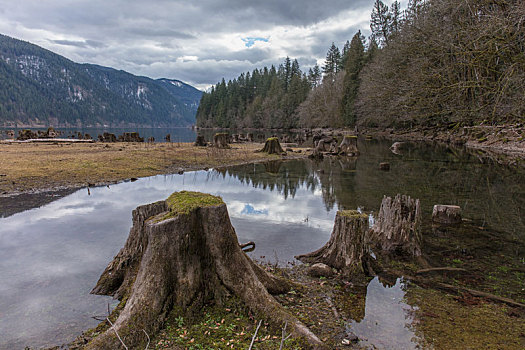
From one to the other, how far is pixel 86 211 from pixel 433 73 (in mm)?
12307

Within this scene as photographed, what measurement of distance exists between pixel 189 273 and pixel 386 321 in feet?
9.46

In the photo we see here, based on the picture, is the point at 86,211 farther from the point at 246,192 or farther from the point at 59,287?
the point at 246,192

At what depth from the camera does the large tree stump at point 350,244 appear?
19.1ft

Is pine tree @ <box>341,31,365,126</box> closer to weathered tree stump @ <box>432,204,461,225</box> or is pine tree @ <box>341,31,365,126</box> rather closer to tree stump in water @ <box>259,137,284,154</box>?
tree stump in water @ <box>259,137,284,154</box>

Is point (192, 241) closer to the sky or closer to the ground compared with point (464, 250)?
closer to the sky

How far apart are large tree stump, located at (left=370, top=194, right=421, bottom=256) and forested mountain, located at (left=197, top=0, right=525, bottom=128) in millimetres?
4492

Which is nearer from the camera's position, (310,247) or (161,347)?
(161,347)

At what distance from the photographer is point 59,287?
5.38 m

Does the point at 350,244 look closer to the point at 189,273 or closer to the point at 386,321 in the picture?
the point at 386,321

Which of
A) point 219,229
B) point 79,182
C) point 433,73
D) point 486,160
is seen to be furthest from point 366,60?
point 219,229

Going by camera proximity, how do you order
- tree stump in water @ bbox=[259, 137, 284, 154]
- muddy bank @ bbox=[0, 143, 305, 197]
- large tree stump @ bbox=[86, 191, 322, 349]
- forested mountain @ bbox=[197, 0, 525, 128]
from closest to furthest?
1. large tree stump @ bbox=[86, 191, 322, 349]
2. forested mountain @ bbox=[197, 0, 525, 128]
3. muddy bank @ bbox=[0, 143, 305, 197]
4. tree stump in water @ bbox=[259, 137, 284, 154]

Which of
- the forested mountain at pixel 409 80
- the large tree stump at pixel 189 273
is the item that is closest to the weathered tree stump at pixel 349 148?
the forested mountain at pixel 409 80

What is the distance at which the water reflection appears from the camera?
4.04 meters

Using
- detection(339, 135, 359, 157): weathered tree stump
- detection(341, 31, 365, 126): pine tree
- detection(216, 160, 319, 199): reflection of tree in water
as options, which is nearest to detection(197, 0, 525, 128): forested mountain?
detection(341, 31, 365, 126): pine tree
